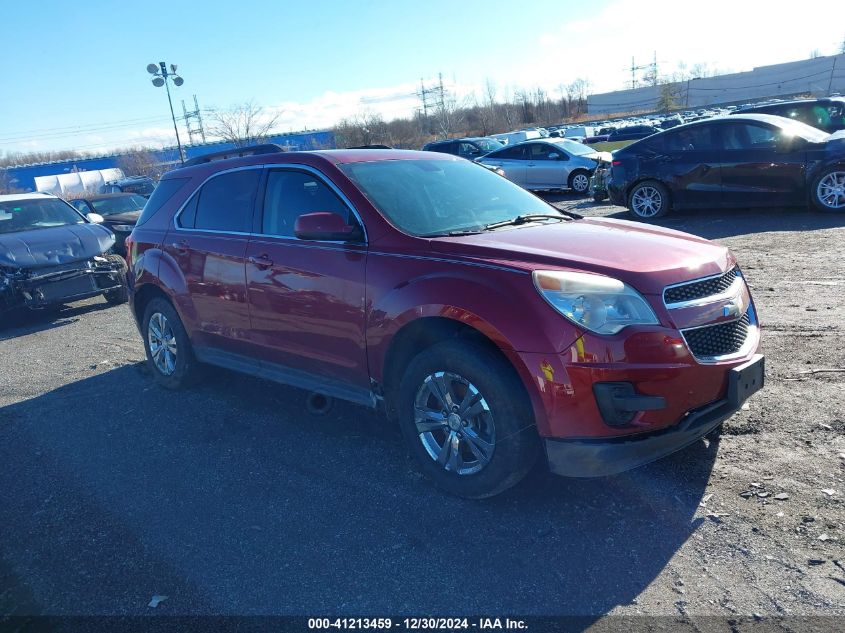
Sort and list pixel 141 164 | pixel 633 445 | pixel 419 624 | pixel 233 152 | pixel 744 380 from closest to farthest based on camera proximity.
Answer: pixel 419 624, pixel 633 445, pixel 744 380, pixel 233 152, pixel 141 164

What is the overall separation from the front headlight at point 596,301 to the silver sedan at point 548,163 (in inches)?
579

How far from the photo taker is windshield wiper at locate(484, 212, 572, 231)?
4347 millimetres

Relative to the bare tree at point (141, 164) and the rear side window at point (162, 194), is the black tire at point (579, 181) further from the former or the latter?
the bare tree at point (141, 164)

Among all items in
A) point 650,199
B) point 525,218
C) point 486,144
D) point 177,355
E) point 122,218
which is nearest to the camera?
point 525,218

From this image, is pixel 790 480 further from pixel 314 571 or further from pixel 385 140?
pixel 385 140

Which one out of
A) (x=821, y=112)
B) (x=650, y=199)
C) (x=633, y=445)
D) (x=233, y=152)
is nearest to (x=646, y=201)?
(x=650, y=199)

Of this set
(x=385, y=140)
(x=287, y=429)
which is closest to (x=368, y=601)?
(x=287, y=429)

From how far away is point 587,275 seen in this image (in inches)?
131

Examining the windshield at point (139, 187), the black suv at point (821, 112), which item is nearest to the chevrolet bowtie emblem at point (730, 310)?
the black suv at point (821, 112)

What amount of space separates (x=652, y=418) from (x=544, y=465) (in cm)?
96

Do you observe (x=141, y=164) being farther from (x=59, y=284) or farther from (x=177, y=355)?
(x=177, y=355)

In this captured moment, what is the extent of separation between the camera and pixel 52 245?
9.85 m

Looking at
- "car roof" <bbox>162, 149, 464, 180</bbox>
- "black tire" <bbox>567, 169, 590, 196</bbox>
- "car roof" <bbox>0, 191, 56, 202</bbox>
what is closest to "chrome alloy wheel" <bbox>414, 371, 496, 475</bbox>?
"car roof" <bbox>162, 149, 464, 180</bbox>

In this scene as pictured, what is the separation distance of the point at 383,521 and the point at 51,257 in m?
8.20
